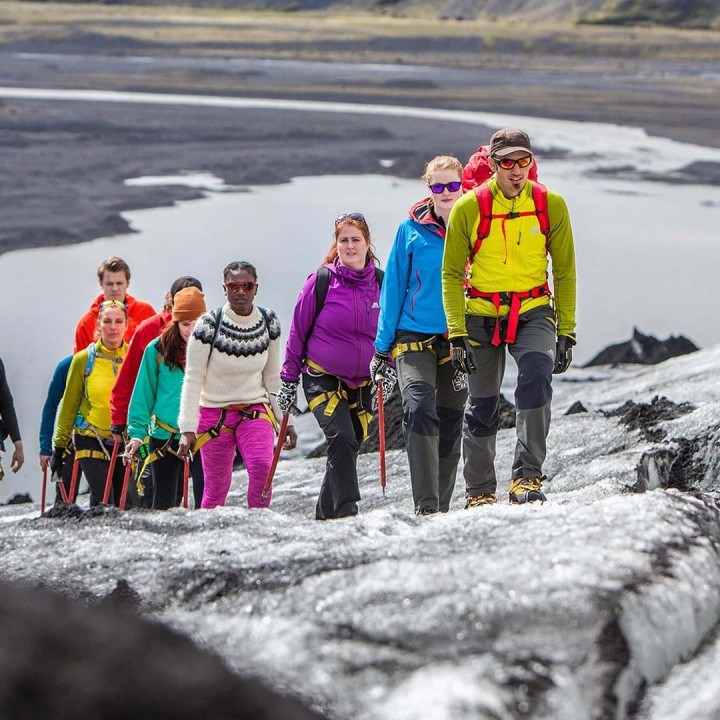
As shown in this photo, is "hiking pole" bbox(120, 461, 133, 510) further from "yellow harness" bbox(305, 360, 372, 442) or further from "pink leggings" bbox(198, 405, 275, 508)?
"yellow harness" bbox(305, 360, 372, 442)

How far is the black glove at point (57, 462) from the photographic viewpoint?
7.31 meters

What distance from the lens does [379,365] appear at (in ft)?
19.4

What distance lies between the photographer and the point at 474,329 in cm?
556

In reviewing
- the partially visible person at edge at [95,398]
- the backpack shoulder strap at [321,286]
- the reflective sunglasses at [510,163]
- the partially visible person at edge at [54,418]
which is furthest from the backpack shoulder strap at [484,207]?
the partially visible person at edge at [54,418]

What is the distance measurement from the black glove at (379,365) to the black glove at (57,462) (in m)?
2.22

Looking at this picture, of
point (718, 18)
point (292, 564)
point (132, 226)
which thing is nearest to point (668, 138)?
point (132, 226)

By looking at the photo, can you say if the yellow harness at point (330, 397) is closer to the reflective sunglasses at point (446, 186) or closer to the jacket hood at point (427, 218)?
Answer: the jacket hood at point (427, 218)

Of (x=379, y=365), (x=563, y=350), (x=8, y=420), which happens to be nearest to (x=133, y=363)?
(x=8, y=420)

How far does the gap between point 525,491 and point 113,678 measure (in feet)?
8.45

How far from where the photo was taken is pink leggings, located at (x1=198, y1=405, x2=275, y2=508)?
6.01 meters

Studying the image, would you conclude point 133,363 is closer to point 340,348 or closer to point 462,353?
point 340,348

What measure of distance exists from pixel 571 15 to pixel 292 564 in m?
137

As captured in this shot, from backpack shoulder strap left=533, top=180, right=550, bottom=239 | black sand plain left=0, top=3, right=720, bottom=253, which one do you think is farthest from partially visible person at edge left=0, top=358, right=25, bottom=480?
black sand plain left=0, top=3, right=720, bottom=253

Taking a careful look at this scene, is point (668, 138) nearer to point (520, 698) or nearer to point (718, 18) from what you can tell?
point (520, 698)
